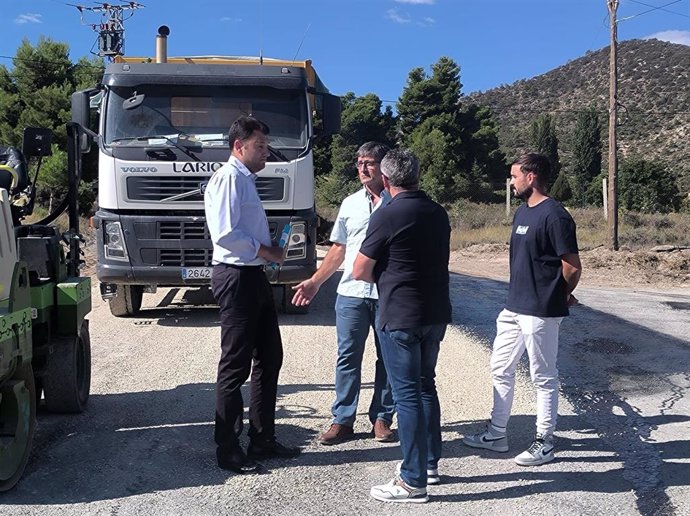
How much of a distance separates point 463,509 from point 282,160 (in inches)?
232

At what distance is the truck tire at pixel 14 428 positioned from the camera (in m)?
4.20

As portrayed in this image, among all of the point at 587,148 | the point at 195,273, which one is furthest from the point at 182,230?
the point at 587,148

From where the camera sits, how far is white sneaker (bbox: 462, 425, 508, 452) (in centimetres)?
499

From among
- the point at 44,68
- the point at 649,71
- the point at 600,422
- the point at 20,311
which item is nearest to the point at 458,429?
the point at 600,422

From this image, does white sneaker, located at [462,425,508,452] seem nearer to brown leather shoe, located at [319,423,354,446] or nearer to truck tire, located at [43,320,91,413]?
brown leather shoe, located at [319,423,354,446]

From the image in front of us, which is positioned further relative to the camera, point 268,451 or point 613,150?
point 613,150

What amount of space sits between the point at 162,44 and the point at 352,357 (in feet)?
21.6

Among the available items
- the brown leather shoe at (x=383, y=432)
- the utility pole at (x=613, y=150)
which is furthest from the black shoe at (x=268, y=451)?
the utility pole at (x=613, y=150)

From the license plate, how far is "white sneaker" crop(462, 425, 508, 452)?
4928mm

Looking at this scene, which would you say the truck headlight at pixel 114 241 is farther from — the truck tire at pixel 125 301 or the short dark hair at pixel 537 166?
the short dark hair at pixel 537 166

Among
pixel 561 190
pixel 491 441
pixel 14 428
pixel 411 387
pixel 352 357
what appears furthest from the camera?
pixel 561 190

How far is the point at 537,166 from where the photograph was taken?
4.76m

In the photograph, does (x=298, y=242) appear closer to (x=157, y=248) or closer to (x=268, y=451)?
(x=157, y=248)

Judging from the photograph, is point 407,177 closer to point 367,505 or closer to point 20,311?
point 367,505
